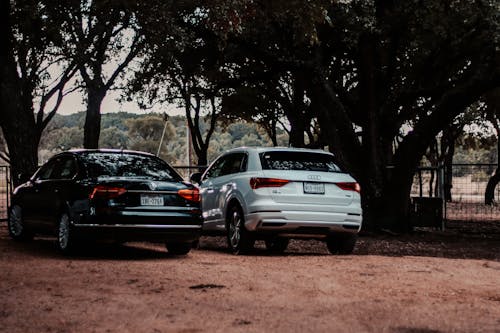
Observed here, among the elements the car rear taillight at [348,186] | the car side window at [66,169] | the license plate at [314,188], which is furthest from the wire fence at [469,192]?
the car side window at [66,169]

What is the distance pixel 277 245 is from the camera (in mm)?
15547

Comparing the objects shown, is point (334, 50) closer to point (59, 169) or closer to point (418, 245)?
point (418, 245)

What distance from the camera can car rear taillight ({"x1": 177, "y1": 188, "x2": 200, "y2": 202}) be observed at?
42.2ft

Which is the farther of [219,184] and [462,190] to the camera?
[462,190]

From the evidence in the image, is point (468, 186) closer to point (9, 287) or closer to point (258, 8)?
point (258, 8)

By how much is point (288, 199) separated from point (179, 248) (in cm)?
190

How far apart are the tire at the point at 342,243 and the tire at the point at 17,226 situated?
526 cm

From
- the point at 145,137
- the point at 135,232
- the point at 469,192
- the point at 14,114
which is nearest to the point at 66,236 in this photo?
the point at 135,232

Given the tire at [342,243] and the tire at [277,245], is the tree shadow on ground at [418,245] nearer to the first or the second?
the tire at [277,245]

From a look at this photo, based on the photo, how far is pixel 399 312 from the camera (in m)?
7.86

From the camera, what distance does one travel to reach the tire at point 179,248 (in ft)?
44.3

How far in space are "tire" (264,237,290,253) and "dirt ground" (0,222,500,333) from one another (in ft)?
2.90

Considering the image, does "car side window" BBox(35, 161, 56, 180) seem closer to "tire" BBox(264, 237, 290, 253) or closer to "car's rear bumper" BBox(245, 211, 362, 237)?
"car's rear bumper" BBox(245, 211, 362, 237)

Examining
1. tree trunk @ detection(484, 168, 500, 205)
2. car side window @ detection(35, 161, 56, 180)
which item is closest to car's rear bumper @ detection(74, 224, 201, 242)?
car side window @ detection(35, 161, 56, 180)
